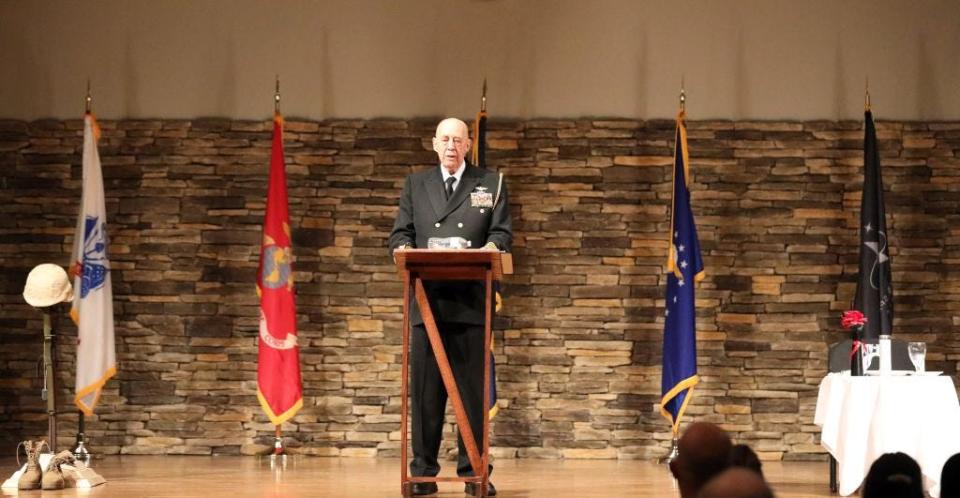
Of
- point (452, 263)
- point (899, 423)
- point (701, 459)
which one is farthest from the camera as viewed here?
point (899, 423)

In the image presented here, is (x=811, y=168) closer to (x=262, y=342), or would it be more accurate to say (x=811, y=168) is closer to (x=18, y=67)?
(x=262, y=342)

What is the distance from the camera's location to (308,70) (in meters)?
7.47

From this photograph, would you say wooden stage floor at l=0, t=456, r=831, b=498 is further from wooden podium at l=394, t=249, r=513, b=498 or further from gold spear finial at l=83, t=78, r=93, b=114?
gold spear finial at l=83, t=78, r=93, b=114

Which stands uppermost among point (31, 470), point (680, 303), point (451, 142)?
point (451, 142)

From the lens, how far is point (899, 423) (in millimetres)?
4840

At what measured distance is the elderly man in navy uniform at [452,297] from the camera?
4.74 meters

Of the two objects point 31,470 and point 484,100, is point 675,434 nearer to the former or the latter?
point 484,100

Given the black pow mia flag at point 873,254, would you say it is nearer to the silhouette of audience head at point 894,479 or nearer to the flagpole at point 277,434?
the flagpole at point 277,434

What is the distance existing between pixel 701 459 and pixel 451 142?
116 inches

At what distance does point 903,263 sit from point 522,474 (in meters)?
2.97

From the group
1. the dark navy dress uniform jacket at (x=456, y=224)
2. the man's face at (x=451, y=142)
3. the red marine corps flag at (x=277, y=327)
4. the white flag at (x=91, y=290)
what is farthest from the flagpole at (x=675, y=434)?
the white flag at (x=91, y=290)

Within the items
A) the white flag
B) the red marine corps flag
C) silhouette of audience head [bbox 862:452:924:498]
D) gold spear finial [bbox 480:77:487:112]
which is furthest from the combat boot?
silhouette of audience head [bbox 862:452:924:498]

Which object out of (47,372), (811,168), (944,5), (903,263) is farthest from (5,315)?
(944,5)

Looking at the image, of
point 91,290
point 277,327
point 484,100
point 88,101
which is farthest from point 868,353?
point 88,101
